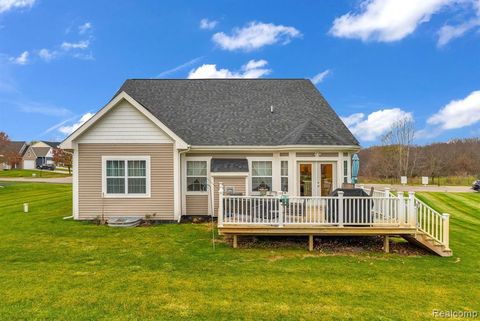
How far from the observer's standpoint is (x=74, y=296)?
539 cm

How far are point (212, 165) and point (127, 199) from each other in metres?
3.85

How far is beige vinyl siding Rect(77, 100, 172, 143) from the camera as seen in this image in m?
11.8

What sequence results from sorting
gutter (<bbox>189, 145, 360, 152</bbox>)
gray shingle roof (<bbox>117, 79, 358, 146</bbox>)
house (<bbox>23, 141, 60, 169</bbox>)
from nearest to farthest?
gutter (<bbox>189, 145, 360, 152</bbox>) < gray shingle roof (<bbox>117, 79, 358, 146</bbox>) < house (<bbox>23, 141, 60, 169</bbox>)

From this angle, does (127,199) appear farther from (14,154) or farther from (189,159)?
(14,154)

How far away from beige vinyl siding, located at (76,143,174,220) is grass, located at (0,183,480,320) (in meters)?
2.07

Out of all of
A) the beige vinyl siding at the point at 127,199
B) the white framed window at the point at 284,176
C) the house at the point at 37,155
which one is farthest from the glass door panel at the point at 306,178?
the house at the point at 37,155

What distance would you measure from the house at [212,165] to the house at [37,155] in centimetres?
6996

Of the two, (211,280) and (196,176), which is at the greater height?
(196,176)

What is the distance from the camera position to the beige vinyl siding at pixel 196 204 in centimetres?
1302

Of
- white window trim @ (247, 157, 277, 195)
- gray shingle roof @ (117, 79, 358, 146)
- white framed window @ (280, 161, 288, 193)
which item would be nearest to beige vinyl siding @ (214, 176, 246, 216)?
white window trim @ (247, 157, 277, 195)

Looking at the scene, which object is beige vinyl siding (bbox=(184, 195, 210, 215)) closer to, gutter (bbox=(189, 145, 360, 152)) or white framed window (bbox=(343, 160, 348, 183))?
gutter (bbox=(189, 145, 360, 152))

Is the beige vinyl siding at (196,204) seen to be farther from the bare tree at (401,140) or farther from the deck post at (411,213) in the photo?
the bare tree at (401,140)

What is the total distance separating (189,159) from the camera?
13.1m
